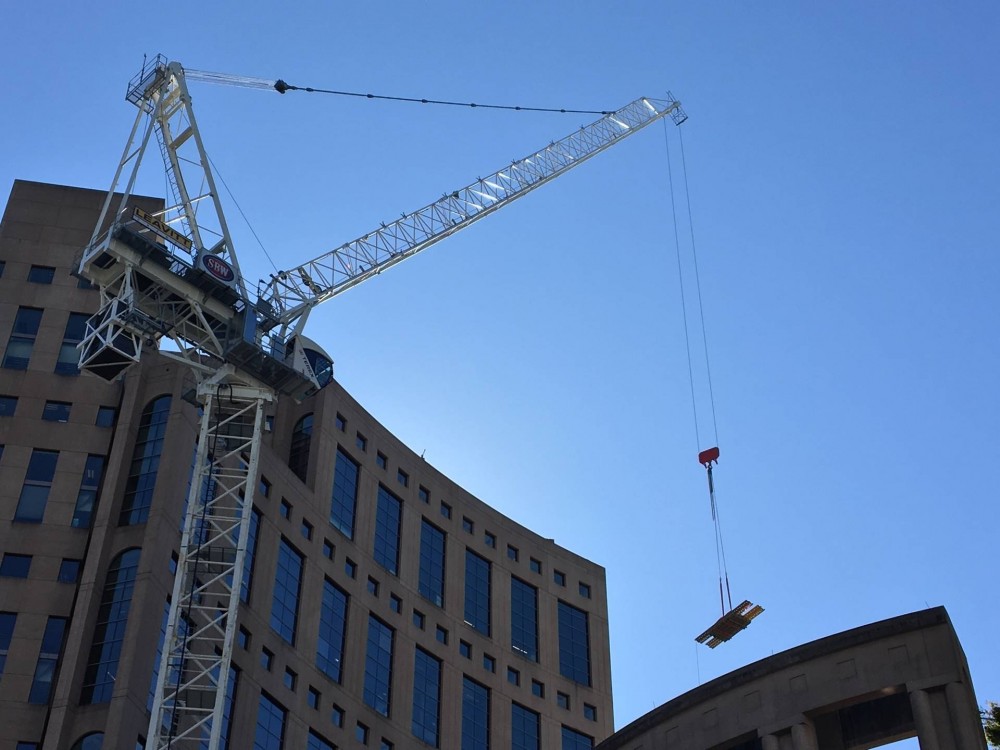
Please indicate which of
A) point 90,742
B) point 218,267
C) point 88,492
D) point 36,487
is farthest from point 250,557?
point 218,267

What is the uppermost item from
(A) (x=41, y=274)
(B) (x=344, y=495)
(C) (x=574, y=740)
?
(A) (x=41, y=274)

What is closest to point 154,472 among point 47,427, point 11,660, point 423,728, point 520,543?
point 47,427

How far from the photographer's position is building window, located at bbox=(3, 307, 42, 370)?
315 feet

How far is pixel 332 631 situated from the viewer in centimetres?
10650

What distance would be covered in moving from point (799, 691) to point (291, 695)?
4856cm

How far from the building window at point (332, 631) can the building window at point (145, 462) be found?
768 inches

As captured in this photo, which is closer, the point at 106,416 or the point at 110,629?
the point at 110,629

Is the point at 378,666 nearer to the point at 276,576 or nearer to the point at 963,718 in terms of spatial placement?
the point at 276,576

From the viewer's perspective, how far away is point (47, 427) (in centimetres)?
9344

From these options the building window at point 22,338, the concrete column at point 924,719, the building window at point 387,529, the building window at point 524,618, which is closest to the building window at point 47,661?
the building window at point 22,338

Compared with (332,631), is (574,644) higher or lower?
higher

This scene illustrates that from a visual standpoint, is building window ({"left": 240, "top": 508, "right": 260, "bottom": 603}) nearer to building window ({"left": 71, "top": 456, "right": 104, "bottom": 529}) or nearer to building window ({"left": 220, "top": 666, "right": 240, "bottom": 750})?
building window ({"left": 220, "top": 666, "right": 240, "bottom": 750})

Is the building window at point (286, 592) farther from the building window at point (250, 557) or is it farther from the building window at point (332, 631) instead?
the building window at point (332, 631)

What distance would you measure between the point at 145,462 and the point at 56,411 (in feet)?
23.2
